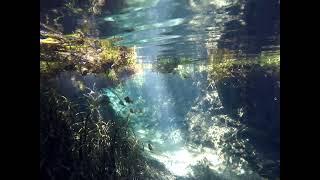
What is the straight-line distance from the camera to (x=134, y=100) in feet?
53.5

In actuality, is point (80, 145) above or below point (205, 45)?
below

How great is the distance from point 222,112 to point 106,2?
8.78m

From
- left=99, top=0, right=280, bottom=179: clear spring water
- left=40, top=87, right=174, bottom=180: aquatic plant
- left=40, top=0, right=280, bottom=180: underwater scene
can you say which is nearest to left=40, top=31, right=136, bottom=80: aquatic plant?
left=40, top=0, right=280, bottom=180: underwater scene

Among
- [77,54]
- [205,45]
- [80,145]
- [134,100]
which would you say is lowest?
[80,145]

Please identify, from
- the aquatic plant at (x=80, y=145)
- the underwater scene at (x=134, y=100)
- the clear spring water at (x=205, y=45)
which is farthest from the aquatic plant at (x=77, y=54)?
the aquatic plant at (x=80, y=145)

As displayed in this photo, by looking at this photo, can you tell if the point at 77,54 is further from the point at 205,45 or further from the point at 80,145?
the point at 205,45

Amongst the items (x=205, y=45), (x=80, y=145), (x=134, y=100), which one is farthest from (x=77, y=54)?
(x=205, y=45)

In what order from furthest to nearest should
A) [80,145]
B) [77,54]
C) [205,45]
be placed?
[205,45] → [77,54] → [80,145]

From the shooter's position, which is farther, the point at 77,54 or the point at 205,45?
the point at 205,45

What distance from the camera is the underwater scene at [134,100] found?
31.3 feet

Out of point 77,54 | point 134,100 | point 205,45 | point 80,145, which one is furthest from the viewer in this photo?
point 205,45
